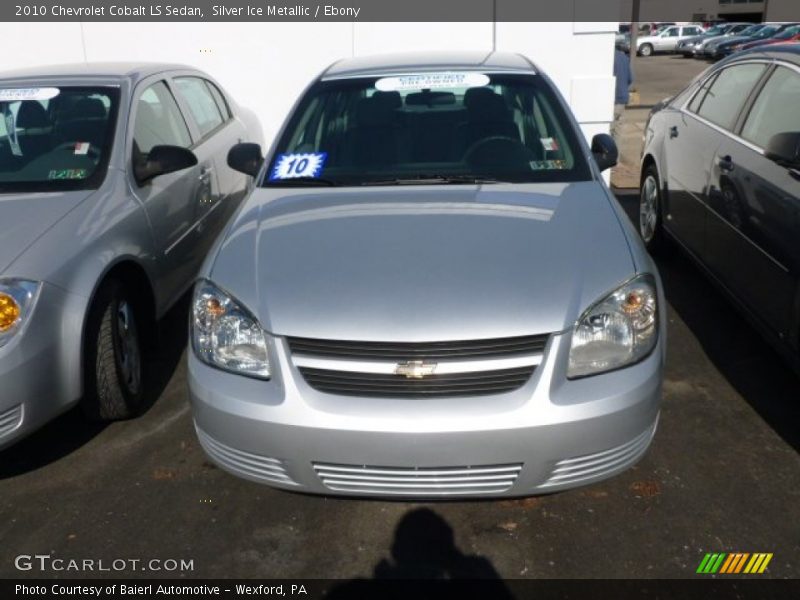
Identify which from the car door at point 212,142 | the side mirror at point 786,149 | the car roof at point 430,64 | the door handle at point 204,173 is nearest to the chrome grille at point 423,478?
the side mirror at point 786,149

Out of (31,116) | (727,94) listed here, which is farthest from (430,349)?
(727,94)

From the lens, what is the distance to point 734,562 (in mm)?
2693

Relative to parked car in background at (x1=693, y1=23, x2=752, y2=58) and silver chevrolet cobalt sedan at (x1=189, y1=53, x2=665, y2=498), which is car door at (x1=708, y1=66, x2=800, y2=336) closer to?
silver chevrolet cobalt sedan at (x1=189, y1=53, x2=665, y2=498)

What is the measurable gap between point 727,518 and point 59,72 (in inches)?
171

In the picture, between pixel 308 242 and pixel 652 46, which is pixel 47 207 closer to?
pixel 308 242

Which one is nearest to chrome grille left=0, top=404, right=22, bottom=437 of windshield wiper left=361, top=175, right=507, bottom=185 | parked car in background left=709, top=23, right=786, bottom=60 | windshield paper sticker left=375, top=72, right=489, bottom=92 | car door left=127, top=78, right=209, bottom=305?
car door left=127, top=78, right=209, bottom=305

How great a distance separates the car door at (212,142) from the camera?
5.00 meters

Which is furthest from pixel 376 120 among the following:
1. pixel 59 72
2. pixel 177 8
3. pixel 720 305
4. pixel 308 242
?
pixel 177 8

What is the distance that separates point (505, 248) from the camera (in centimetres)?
284

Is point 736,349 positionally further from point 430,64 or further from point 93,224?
point 93,224

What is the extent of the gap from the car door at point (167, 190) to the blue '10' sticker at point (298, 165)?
2.63 feet

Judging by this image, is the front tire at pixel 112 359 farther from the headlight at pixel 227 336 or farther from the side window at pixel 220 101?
the side window at pixel 220 101

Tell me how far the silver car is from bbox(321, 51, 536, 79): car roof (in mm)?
1035

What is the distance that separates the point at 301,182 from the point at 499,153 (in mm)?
954
